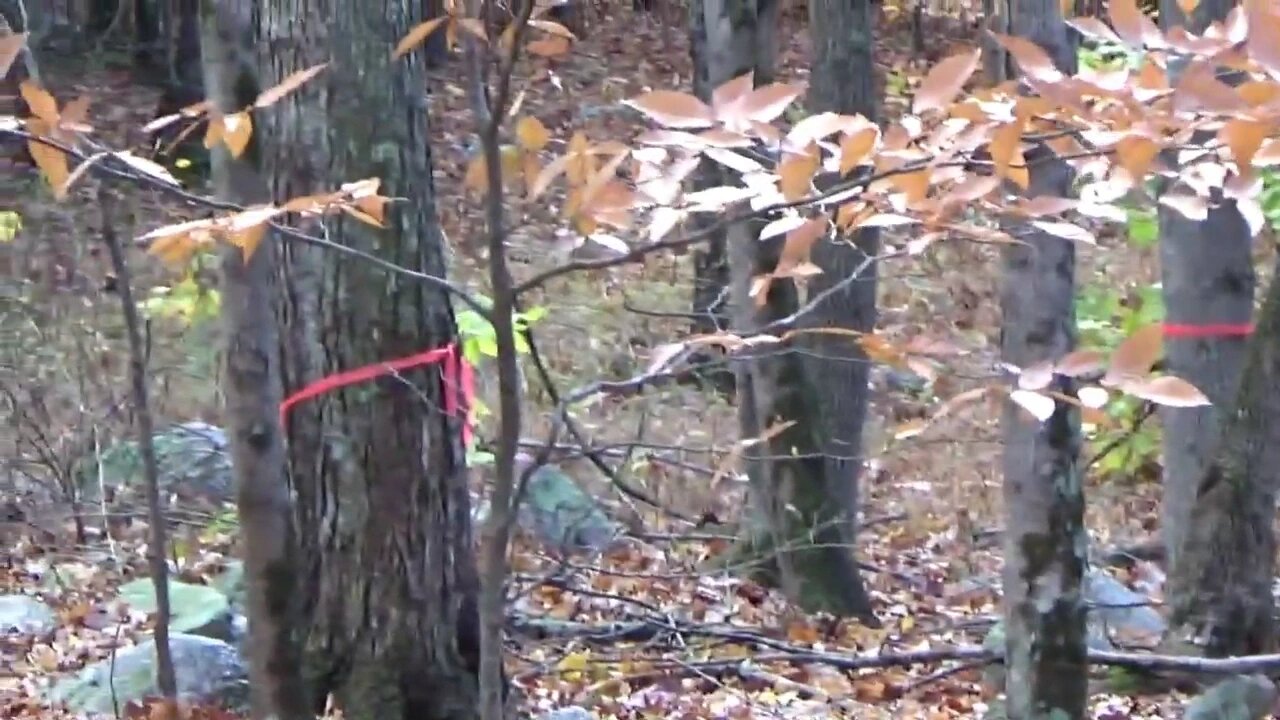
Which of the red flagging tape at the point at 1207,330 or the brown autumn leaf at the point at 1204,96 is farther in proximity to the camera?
the red flagging tape at the point at 1207,330

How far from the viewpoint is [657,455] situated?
877cm

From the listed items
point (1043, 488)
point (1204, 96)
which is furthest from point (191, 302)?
point (1204, 96)

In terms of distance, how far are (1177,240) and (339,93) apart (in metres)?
3.32

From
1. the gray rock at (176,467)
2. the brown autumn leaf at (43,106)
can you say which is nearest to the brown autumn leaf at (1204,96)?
the brown autumn leaf at (43,106)

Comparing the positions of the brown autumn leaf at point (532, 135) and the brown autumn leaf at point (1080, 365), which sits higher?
the brown autumn leaf at point (532, 135)

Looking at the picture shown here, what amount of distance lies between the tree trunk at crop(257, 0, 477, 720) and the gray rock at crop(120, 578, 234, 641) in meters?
1.27

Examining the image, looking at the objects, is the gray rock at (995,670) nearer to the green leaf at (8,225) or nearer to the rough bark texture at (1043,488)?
the rough bark texture at (1043,488)

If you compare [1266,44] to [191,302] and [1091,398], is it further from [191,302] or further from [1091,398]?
[191,302]

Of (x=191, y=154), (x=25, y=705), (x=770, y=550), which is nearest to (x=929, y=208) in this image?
(x=25, y=705)

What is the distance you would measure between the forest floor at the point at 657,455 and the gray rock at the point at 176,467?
0.23 m

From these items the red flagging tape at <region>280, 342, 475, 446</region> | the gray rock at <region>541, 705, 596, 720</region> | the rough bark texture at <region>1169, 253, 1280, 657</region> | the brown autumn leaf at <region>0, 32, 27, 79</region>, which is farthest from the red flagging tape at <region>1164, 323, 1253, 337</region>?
the brown autumn leaf at <region>0, 32, 27, 79</region>

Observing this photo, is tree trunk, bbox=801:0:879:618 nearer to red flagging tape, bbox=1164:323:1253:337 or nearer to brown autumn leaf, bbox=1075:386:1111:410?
red flagging tape, bbox=1164:323:1253:337

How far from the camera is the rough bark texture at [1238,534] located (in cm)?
571

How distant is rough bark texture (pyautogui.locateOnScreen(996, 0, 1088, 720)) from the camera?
405 centimetres
